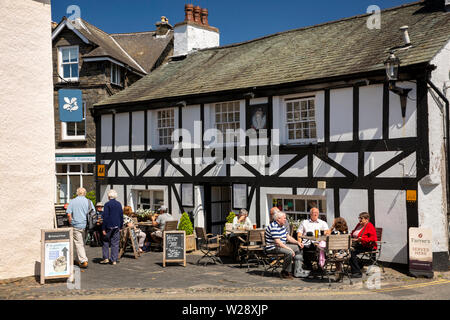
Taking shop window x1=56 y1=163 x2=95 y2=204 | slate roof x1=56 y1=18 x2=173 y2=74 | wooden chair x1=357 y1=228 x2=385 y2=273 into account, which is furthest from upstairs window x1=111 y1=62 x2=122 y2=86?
wooden chair x1=357 y1=228 x2=385 y2=273

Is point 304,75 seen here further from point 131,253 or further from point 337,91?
point 131,253

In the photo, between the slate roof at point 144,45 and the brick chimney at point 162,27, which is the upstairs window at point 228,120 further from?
the brick chimney at point 162,27

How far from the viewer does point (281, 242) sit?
9.77 meters

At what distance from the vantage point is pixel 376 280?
962 cm

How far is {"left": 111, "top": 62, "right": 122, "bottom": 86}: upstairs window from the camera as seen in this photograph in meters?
23.3

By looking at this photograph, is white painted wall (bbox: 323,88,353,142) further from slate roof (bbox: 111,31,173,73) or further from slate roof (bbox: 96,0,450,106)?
slate roof (bbox: 111,31,173,73)

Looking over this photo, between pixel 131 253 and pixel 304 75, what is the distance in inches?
267

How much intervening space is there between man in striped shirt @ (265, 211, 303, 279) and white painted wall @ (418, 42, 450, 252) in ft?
9.67

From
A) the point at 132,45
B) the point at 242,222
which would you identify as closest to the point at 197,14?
the point at 132,45

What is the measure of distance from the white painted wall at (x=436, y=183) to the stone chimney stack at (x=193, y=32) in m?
11.7

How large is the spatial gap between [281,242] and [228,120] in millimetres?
5693

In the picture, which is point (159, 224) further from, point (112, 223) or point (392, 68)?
point (392, 68)
